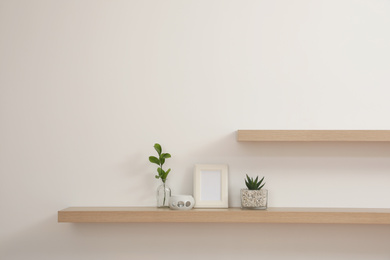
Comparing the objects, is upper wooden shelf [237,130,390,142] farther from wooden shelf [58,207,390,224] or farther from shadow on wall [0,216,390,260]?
shadow on wall [0,216,390,260]

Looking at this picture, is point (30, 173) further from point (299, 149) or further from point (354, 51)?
point (354, 51)

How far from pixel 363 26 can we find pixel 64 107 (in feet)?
4.32

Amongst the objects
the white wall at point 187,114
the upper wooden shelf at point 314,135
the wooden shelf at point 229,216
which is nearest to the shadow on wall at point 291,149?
the white wall at point 187,114

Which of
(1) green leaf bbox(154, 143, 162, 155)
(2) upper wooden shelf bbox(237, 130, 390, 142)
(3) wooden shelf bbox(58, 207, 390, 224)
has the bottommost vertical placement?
(3) wooden shelf bbox(58, 207, 390, 224)

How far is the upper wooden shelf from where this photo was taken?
1911mm

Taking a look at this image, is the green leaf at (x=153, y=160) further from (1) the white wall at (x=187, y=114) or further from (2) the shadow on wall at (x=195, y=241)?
(2) the shadow on wall at (x=195, y=241)

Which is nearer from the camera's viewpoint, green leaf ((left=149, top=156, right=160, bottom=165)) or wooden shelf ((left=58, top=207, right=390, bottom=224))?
wooden shelf ((left=58, top=207, right=390, bottom=224))

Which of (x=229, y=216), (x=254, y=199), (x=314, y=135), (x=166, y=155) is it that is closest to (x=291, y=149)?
(x=314, y=135)

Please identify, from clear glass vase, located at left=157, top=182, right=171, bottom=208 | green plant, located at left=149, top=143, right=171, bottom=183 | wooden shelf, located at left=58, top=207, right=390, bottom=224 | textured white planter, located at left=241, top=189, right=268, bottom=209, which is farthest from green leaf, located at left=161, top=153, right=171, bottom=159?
textured white planter, located at left=241, top=189, right=268, bottom=209

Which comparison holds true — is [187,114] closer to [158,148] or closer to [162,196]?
[158,148]

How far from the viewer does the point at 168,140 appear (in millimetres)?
2090

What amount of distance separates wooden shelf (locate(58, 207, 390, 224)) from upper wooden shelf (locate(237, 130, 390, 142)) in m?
0.28

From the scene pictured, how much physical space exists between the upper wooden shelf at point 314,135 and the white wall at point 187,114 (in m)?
0.13

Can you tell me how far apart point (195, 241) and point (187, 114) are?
0.53 metres
